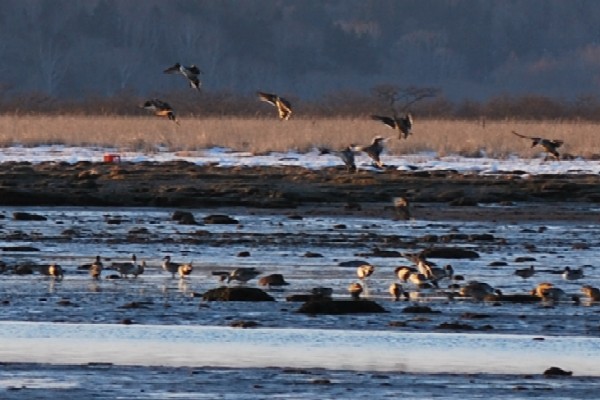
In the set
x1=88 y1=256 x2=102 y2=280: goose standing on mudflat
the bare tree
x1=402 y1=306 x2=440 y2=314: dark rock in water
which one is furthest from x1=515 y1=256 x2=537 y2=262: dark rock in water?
the bare tree

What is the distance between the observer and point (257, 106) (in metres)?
52.7

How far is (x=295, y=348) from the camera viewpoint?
10547mm

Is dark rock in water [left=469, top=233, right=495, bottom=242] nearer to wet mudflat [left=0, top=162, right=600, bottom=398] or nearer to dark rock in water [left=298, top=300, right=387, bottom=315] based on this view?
wet mudflat [left=0, top=162, right=600, bottom=398]

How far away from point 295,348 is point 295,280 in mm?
3811

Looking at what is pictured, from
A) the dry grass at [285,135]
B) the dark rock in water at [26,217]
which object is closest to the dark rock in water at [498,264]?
the dark rock in water at [26,217]

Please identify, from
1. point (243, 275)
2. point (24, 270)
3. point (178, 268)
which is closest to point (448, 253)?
point (178, 268)

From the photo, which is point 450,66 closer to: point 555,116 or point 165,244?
point 555,116

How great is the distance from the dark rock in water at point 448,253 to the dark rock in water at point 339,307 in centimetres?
395

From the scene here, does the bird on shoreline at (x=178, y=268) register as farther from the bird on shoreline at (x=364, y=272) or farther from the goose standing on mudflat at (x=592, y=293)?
the goose standing on mudflat at (x=592, y=293)

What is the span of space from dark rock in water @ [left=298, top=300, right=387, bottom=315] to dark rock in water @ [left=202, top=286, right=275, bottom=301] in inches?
23.5

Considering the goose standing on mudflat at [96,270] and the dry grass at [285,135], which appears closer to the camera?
the goose standing on mudflat at [96,270]

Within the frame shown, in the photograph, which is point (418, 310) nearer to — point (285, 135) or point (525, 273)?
point (525, 273)

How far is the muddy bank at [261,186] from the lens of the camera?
79.5 ft

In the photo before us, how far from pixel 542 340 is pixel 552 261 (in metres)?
5.43
